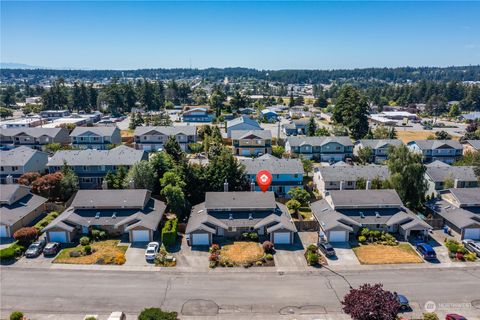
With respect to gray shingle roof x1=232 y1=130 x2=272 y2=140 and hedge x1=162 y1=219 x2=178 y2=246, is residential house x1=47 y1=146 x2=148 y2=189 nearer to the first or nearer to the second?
hedge x1=162 y1=219 x2=178 y2=246

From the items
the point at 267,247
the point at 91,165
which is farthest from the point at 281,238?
the point at 91,165

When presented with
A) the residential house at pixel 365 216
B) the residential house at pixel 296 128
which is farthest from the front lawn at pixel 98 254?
the residential house at pixel 296 128

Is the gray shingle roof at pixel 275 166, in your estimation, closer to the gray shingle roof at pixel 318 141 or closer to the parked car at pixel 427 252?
the parked car at pixel 427 252

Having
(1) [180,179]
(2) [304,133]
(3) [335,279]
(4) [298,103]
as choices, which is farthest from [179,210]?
(4) [298,103]

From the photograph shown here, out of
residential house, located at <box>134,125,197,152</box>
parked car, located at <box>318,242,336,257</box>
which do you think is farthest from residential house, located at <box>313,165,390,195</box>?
residential house, located at <box>134,125,197,152</box>

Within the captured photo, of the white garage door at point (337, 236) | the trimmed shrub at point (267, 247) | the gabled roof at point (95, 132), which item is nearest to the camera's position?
the trimmed shrub at point (267, 247)

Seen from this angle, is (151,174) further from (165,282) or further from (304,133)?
(304,133)
